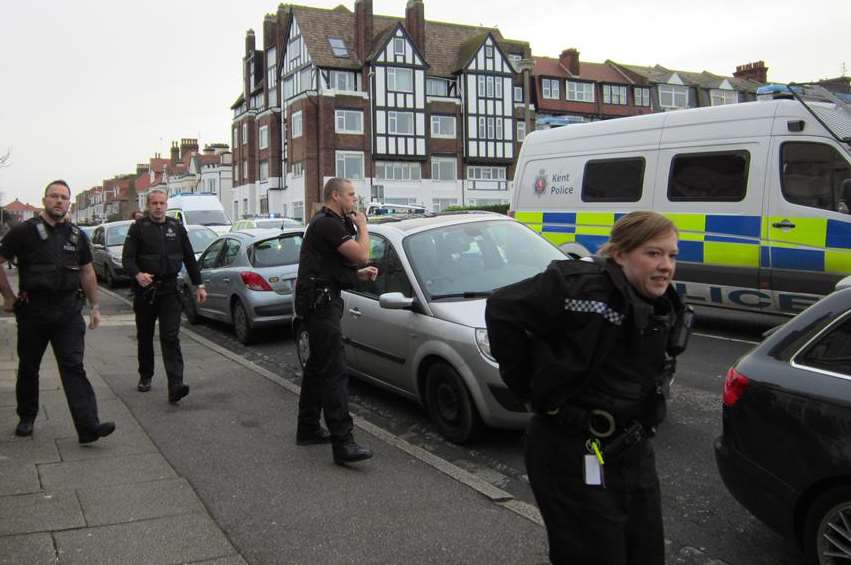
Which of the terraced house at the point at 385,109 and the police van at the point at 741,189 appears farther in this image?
the terraced house at the point at 385,109

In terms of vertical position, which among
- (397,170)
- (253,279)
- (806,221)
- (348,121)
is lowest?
(253,279)

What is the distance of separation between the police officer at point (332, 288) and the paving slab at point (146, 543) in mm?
1094

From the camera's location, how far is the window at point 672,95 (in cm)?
6081

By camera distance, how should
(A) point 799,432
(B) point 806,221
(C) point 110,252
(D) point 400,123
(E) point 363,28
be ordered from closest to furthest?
(A) point 799,432 < (B) point 806,221 < (C) point 110,252 < (E) point 363,28 < (D) point 400,123

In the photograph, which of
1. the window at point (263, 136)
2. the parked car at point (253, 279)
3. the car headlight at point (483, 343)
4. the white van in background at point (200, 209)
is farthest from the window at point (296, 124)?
the car headlight at point (483, 343)

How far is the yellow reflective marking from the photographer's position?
842 cm

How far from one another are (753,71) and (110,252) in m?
58.8

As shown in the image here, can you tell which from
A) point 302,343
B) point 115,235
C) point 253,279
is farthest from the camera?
point 115,235

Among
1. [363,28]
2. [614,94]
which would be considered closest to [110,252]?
[363,28]

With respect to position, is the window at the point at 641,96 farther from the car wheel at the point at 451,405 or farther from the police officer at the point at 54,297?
the police officer at the point at 54,297

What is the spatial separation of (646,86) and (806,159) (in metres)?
56.1

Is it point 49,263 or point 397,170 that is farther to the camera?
point 397,170

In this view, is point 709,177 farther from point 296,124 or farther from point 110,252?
point 296,124

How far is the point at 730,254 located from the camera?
866 centimetres
